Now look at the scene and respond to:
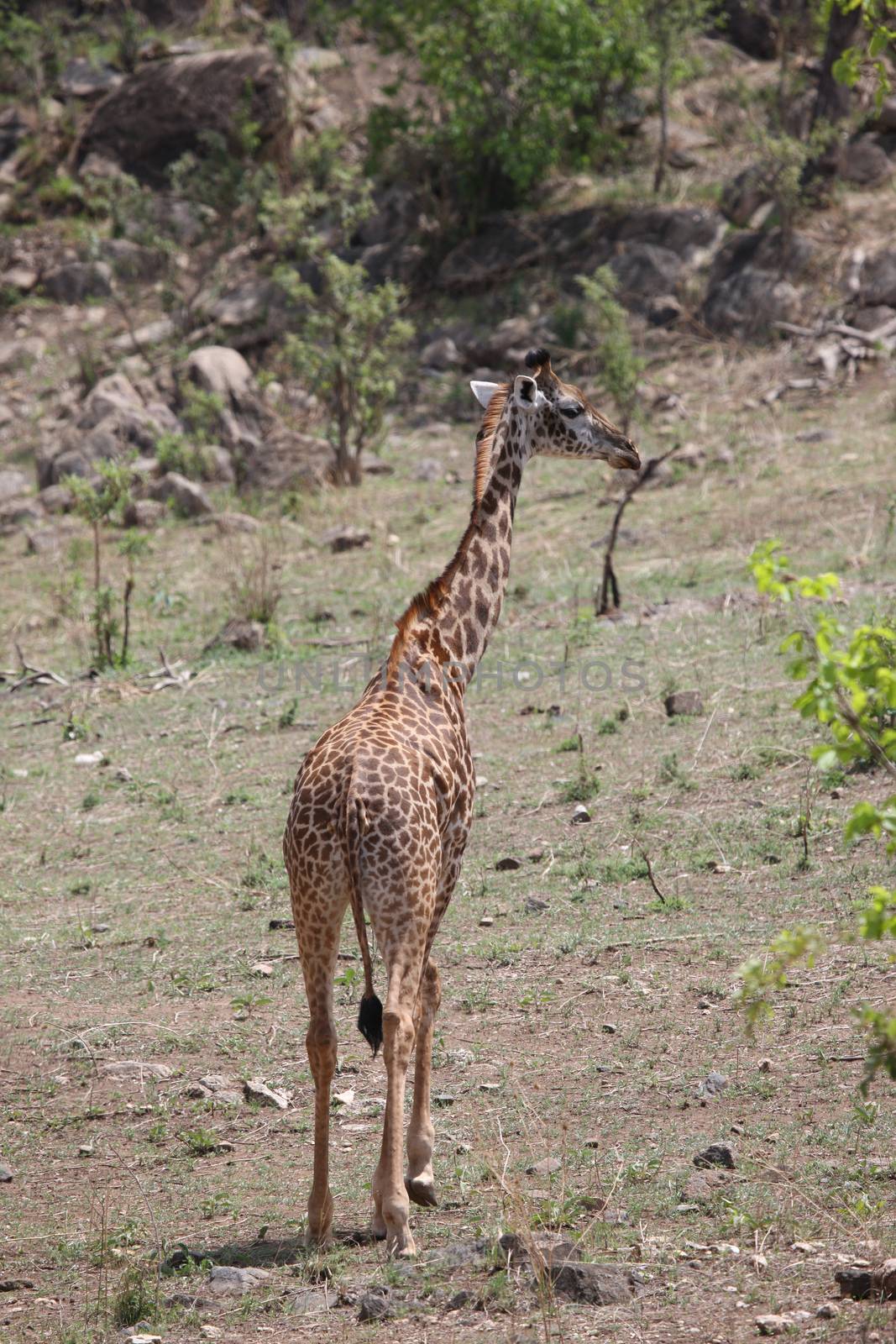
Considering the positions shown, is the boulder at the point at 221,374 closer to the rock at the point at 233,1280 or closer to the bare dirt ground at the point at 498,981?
the bare dirt ground at the point at 498,981

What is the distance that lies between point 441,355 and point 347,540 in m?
7.65

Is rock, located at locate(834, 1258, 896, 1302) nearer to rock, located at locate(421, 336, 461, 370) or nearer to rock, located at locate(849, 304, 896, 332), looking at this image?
rock, located at locate(849, 304, 896, 332)

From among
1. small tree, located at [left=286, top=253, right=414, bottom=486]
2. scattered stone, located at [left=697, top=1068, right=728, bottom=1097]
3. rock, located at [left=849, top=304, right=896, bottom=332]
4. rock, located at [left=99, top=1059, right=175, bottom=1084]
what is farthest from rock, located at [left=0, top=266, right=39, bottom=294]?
scattered stone, located at [left=697, top=1068, right=728, bottom=1097]

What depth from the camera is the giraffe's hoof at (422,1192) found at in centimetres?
555

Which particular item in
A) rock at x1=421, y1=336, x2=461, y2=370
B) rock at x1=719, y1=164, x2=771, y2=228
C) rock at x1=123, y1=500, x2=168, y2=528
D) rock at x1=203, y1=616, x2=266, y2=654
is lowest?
rock at x1=123, y1=500, x2=168, y2=528

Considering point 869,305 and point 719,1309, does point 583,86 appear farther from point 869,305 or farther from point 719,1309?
point 719,1309

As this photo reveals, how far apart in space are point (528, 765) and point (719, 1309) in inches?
236

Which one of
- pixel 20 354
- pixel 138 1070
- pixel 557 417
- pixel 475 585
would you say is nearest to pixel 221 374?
pixel 20 354

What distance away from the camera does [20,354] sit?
85.4ft

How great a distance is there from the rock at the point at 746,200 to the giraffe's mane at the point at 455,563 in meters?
17.3

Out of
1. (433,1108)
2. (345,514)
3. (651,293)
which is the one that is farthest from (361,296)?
(433,1108)

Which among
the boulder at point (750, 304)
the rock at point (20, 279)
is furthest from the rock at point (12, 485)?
the boulder at point (750, 304)

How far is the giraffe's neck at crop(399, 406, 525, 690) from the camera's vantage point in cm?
627

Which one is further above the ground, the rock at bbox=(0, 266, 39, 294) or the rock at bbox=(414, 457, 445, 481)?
the rock at bbox=(414, 457, 445, 481)
